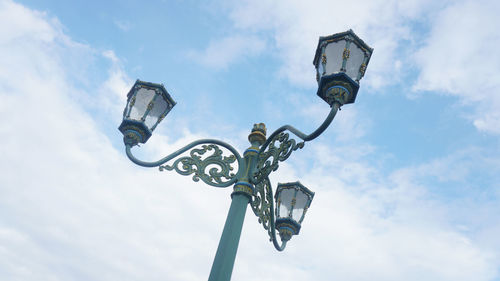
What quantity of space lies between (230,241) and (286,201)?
7.11ft

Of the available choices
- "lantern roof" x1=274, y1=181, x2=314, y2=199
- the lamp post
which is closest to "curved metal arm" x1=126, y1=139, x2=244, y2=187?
the lamp post

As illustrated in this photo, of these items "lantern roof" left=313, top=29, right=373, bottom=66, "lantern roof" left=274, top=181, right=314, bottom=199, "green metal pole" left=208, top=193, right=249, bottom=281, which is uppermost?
"lantern roof" left=313, top=29, right=373, bottom=66

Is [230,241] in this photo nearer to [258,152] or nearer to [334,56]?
[258,152]

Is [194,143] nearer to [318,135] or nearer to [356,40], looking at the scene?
[318,135]

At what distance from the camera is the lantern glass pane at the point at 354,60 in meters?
4.20

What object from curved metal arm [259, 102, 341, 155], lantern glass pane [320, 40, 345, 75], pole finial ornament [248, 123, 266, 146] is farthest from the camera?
pole finial ornament [248, 123, 266, 146]

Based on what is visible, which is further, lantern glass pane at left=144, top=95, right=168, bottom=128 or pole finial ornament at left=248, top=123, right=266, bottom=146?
lantern glass pane at left=144, top=95, right=168, bottom=128

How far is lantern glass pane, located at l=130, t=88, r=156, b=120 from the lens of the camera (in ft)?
18.1

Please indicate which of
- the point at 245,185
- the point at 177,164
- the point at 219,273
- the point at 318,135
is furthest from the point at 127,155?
the point at 318,135

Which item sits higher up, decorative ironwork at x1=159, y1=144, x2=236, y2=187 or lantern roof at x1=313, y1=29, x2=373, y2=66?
lantern roof at x1=313, y1=29, x2=373, y2=66

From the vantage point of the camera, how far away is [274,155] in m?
4.59

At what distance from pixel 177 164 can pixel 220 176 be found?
2.04ft

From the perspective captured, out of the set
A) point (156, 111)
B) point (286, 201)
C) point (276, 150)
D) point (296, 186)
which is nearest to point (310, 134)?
point (276, 150)

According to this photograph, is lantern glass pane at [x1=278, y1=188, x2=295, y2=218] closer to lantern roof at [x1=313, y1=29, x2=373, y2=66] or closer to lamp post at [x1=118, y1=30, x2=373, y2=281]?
lamp post at [x1=118, y1=30, x2=373, y2=281]
